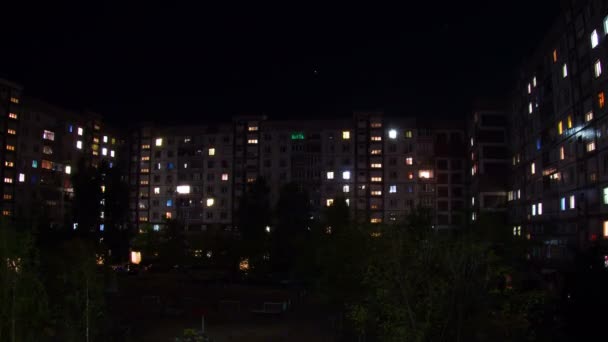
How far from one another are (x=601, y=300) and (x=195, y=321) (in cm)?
3512

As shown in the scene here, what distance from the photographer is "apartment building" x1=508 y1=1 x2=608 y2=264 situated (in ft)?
210

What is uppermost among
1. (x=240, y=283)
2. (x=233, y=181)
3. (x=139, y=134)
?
(x=139, y=134)

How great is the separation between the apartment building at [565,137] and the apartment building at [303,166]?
116ft

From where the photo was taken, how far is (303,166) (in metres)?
141

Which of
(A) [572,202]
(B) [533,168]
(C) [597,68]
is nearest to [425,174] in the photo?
(B) [533,168]

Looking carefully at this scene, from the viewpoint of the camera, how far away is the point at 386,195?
137 meters

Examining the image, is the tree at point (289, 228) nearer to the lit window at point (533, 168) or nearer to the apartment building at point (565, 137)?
the apartment building at point (565, 137)

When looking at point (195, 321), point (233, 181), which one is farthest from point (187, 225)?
point (195, 321)

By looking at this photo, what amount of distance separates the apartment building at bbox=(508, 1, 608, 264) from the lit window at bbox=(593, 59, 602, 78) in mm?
111

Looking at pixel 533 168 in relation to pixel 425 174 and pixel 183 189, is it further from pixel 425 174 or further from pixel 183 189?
pixel 183 189

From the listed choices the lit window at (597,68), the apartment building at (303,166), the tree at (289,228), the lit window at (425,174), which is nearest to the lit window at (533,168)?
the lit window at (597,68)

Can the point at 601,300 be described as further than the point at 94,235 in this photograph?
No

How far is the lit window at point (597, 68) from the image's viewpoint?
63062mm

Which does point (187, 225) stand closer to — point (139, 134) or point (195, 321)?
point (139, 134)
